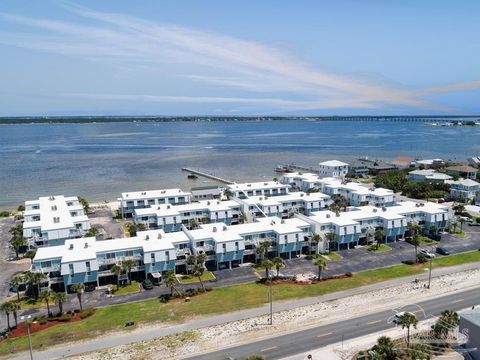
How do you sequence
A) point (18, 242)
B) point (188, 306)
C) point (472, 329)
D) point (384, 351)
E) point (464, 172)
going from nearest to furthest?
point (384, 351)
point (472, 329)
point (188, 306)
point (18, 242)
point (464, 172)

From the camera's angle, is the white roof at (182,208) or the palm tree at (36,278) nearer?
the palm tree at (36,278)

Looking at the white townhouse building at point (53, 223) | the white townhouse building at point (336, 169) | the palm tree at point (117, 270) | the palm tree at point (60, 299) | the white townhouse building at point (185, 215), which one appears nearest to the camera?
the palm tree at point (60, 299)

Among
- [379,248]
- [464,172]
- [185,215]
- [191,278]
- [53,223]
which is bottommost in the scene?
[191,278]

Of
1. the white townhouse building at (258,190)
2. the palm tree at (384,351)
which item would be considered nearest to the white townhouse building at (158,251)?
the white townhouse building at (258,190)

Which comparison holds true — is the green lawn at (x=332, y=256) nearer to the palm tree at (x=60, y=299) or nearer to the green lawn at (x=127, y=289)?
the green lawn at (x=127, y=289)

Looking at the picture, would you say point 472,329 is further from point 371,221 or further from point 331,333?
point 371,221

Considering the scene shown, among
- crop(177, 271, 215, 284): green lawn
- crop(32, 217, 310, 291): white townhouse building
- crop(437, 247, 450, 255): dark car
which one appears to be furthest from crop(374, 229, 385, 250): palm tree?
crop(177, 271, 215, 284): green lawn

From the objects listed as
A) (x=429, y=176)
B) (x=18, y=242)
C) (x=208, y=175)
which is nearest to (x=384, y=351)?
(x=18, y=242)

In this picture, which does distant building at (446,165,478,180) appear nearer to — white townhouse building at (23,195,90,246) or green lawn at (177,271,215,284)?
green lawn at (177,271,215,284)
